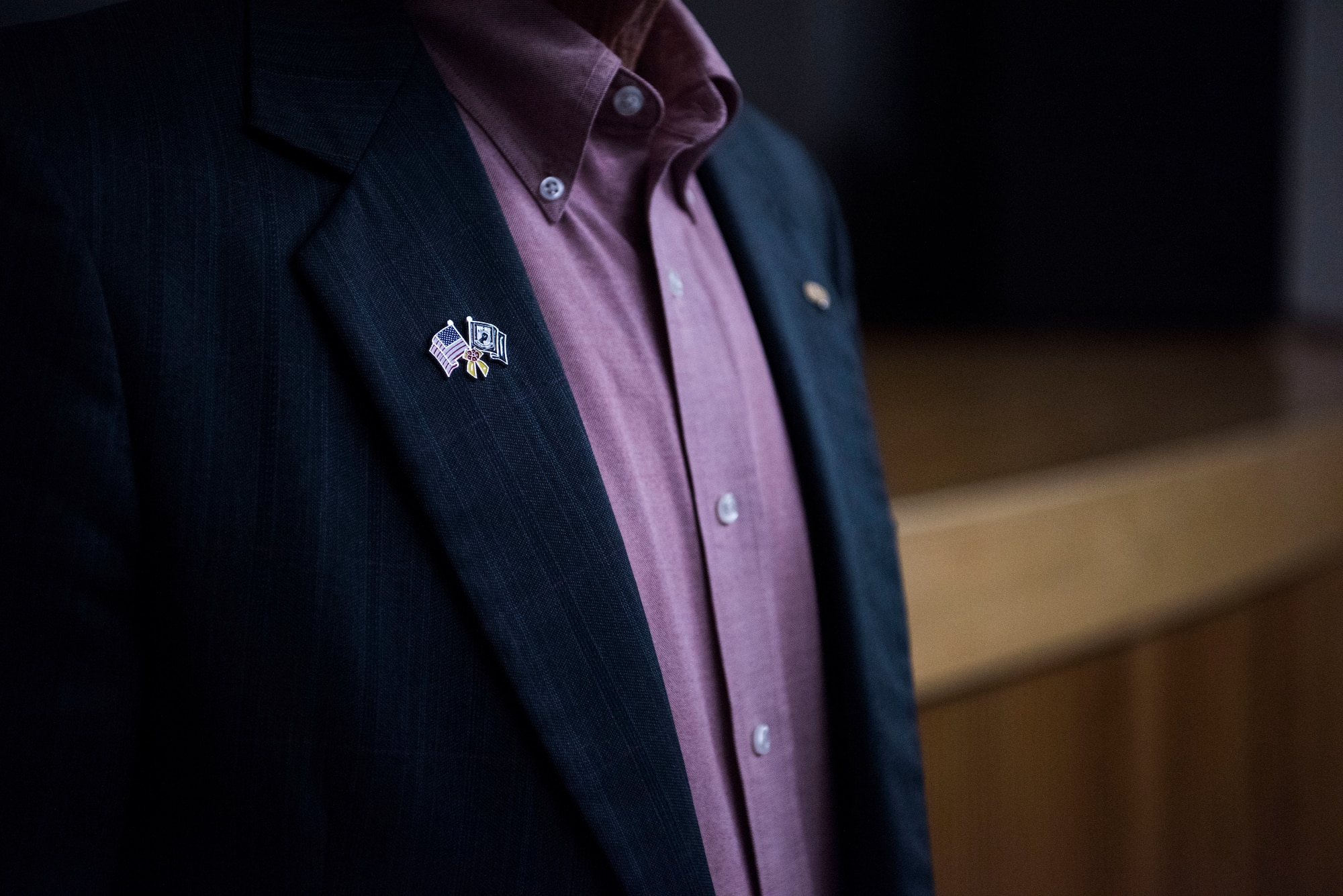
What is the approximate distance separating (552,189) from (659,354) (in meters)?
0.10

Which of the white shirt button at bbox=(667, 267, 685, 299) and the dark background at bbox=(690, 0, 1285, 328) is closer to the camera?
the white shirt button at bbox=(667, 267, 685, 299)

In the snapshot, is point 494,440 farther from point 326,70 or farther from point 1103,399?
Result: point 1103,399

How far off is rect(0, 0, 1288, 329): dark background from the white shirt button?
2640mm

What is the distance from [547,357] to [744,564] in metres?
0.17

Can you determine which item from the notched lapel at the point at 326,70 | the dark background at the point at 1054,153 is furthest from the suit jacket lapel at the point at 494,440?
the dark background at the point at 1054,153

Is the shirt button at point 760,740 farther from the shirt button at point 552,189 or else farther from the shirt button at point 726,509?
the shirt button at point 552,189

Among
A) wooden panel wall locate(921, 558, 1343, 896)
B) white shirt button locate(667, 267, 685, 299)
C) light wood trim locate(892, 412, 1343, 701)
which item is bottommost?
wooden panel wall locate(921, 558, 1343, 896)

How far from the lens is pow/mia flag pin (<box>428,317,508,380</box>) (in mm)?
472

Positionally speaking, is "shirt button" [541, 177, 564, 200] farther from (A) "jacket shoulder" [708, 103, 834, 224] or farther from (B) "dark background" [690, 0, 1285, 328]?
(B) "dark background" [690, 0, 1285, 328]

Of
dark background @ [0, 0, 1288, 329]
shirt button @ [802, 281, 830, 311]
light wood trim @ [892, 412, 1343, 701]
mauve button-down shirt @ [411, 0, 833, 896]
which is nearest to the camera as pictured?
mauve button-down shirt @ [411, 0, 833, 896]

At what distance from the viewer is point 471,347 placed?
0.48 meters

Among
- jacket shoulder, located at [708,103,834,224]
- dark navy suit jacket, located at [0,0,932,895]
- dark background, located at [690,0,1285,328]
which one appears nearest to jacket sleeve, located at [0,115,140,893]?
dark navy suit jacket, located at [0,0,932,895]

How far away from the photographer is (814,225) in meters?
0.80

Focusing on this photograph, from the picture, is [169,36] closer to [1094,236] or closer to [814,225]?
[814,225]
